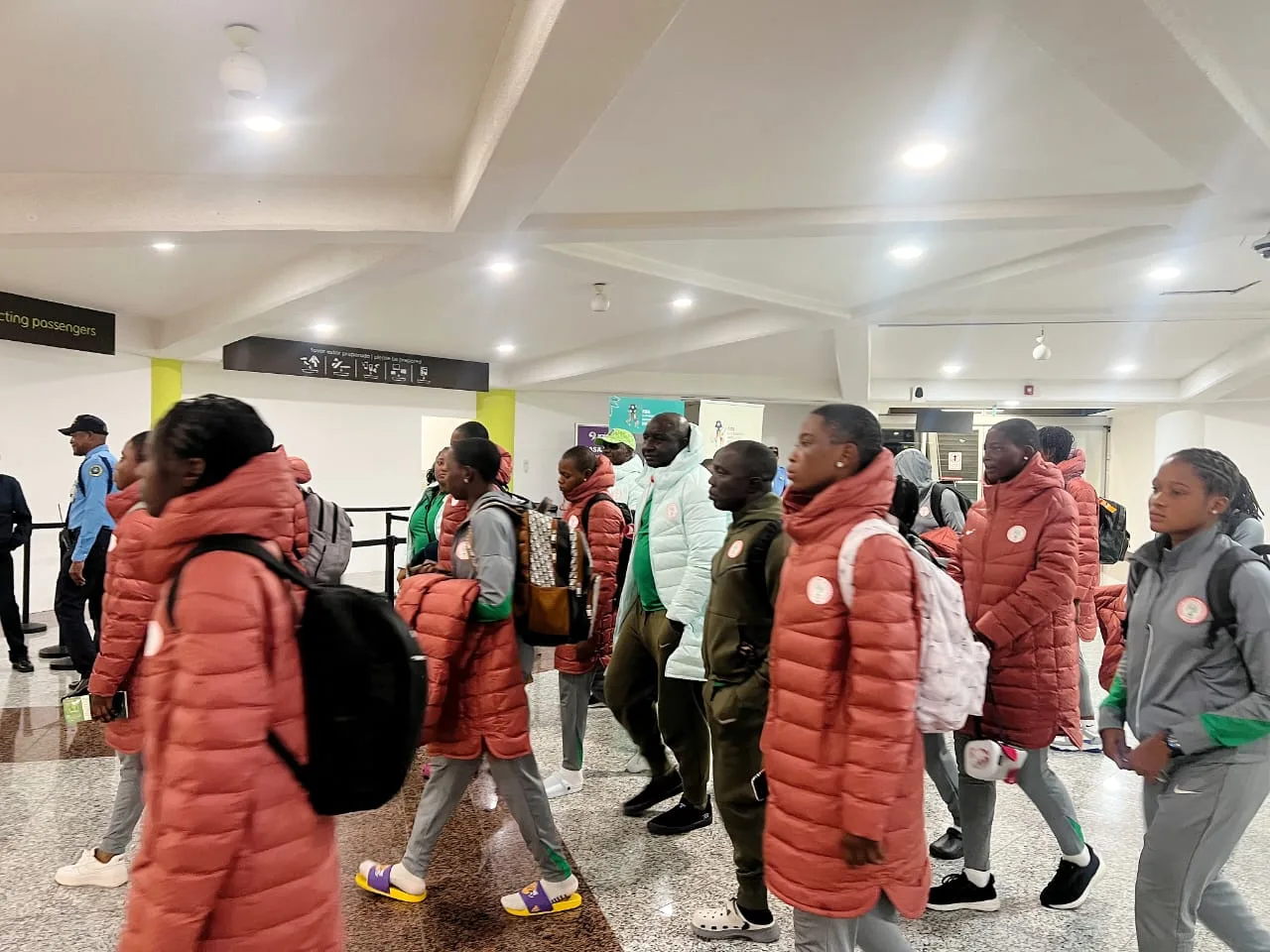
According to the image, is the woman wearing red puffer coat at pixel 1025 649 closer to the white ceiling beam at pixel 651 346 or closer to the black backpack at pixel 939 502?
the black backpack at pixel 939 502

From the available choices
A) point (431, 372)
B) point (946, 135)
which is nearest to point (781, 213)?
point (946, 135)

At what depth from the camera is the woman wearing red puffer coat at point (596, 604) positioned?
3529 millimetres

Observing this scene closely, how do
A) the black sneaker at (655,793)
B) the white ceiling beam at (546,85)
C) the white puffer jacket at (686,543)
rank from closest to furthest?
the white ceiling beam at (546,85) → the white puffer jacket at (686,543) → the black sneaker at (655,793)

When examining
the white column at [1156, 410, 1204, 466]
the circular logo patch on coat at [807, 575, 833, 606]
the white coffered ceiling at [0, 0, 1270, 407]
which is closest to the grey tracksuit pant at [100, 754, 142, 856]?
the circular logo patch on coat at [807, 575, 833, 606]

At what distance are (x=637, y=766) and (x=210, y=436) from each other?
301 cm

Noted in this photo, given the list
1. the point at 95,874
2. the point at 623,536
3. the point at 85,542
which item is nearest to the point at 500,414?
the point at 85,542

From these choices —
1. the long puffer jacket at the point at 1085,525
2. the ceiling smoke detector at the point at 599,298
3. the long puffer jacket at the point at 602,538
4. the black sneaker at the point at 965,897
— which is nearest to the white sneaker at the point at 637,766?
the long puffer jacket at the point at 602,538

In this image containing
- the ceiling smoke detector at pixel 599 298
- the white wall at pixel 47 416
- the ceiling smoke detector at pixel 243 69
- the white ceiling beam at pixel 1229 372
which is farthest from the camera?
the white ceiling beam at pixel 1229 372

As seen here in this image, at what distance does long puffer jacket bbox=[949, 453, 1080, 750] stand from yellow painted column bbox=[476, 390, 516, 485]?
31.0 feet

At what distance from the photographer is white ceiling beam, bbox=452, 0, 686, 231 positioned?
225 centimetres

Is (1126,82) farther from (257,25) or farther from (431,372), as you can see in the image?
(431,372)

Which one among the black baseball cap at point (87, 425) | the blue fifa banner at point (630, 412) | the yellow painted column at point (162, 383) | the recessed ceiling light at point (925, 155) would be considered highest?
the recessed ceiling light at point (925, 155)

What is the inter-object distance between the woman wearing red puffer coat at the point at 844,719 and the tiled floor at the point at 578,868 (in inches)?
36.5

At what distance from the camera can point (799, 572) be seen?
1.76 meters
